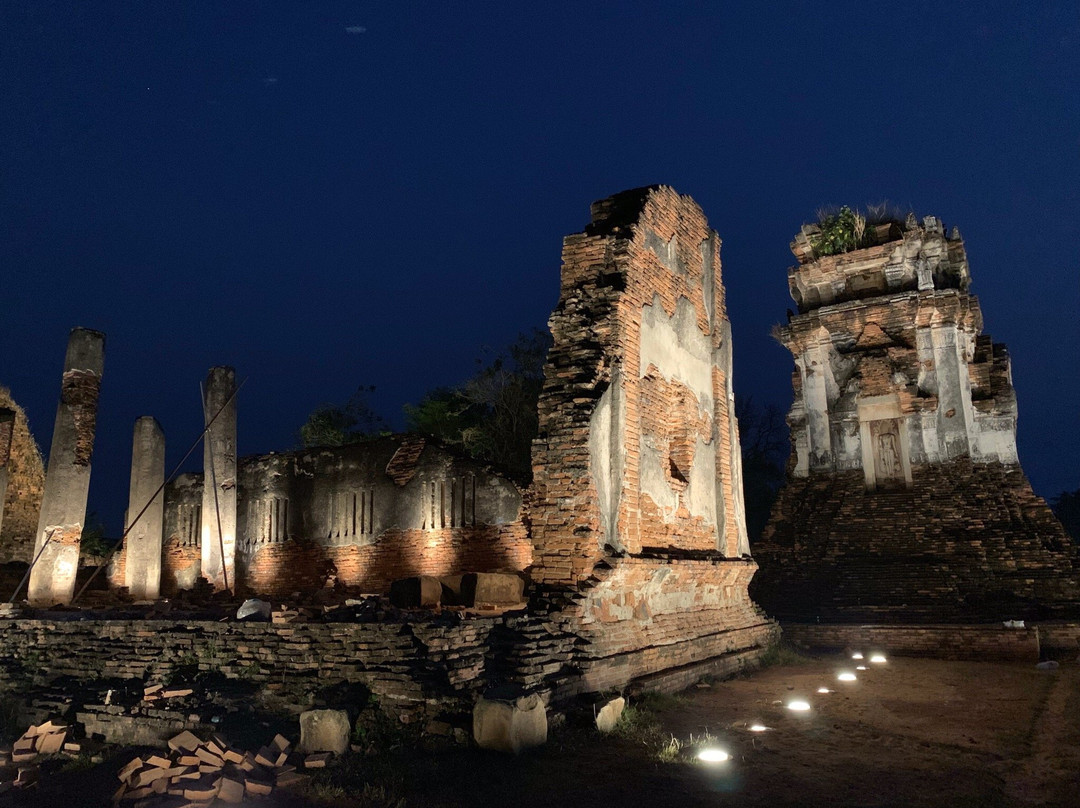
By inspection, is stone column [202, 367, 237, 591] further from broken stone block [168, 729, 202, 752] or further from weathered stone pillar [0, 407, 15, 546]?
broken stone block [168, 729, 202, 752]

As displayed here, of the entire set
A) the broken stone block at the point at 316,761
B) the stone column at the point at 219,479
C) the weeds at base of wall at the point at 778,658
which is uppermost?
the stone column at the point at 219,479

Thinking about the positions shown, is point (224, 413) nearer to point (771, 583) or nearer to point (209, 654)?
point (209, 654)

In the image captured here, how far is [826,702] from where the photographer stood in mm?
8086

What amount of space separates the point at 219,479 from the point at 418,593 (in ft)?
29.2

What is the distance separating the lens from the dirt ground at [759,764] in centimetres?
496

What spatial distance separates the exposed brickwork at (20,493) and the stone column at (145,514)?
5.71 m

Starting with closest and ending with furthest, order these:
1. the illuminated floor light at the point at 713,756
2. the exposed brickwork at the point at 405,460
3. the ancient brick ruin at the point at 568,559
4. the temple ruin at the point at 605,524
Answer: the illuminated floor light at the point at 713,756, the ancient brick ruin at the point at 568,559, the temple ruin at the point at 605,524, the exposed brickwork at the point at 405,460

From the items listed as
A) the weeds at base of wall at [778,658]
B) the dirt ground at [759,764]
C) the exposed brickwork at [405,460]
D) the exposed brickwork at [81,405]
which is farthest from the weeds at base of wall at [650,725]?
the exposed brickwork at [81,405]

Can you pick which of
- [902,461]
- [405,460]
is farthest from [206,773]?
[902,461]

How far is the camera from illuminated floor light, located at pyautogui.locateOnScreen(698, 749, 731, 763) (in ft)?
18.7

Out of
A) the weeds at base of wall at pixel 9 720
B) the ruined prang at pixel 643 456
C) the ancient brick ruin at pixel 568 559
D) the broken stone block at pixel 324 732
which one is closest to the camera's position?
the broken stone block at pixel 324 732

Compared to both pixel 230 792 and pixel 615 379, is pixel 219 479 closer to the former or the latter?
pixel 615 379

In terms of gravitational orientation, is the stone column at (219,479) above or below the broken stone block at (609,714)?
above

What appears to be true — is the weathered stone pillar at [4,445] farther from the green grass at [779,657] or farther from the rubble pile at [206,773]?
the green grass at [779,657]
